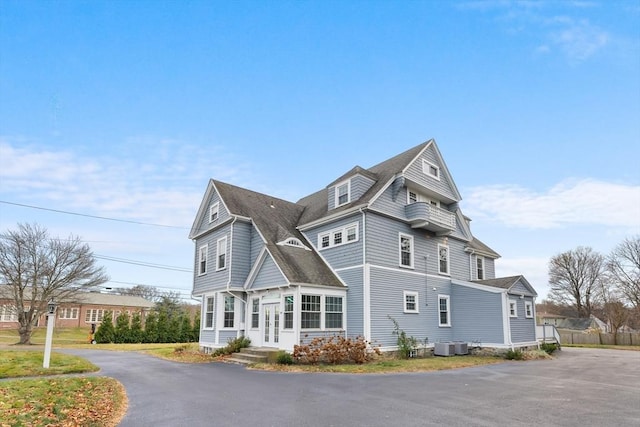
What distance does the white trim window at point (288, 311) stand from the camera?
17266 mm

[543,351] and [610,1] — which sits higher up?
[610,1]

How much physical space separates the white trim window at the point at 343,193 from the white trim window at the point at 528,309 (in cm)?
1160

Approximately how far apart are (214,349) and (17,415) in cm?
1441

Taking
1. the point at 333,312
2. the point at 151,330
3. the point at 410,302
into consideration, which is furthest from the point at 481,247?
the point at 151,330

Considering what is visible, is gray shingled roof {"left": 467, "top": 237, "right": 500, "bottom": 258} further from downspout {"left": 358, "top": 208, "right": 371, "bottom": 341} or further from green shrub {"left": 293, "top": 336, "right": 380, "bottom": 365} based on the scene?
green shrub {"left": 293, "top": 336, "right": 380, "bottom": 365}

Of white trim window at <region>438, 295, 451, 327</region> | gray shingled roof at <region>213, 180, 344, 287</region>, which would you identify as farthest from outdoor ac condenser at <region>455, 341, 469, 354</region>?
gray shingled roof at <region>213, 180, 344, 287</region>

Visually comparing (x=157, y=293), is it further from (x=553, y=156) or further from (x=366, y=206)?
(x=553, y=156)

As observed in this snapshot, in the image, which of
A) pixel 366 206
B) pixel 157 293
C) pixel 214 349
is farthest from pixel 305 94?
pixel 157 293

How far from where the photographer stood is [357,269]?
18609 mm

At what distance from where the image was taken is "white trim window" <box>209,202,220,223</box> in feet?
74.2

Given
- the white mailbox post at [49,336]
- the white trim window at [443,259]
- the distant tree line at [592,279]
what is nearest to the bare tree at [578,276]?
the distant tree line at [592,279]

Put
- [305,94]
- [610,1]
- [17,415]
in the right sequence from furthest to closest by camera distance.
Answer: [305,94] < [610,1] < [17,415]

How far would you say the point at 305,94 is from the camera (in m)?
19.8

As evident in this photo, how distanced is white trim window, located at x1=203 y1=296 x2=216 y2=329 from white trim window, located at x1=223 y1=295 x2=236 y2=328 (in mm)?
1251
